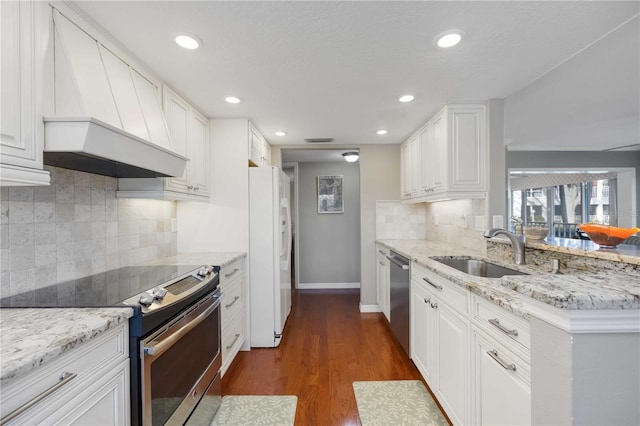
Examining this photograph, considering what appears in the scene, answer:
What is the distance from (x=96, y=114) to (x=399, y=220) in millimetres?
3315

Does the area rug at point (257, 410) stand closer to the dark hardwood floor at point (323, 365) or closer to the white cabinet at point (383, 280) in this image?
the dark hardwood floor at point (323, 365)

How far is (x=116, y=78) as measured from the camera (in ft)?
4.92

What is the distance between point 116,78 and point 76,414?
1553 mm

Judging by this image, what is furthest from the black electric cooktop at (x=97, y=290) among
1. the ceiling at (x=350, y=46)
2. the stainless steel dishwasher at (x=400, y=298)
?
the stainless steel dishwasher at (x=400, y=298)

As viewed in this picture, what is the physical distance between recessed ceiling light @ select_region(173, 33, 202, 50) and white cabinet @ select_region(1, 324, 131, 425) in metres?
1.44

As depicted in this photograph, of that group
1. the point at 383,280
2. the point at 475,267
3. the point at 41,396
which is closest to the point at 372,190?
the point at 383,280

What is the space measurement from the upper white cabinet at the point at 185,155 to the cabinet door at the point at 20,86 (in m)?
0.85

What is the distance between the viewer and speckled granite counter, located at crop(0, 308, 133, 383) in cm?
70

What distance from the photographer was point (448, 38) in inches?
58.8

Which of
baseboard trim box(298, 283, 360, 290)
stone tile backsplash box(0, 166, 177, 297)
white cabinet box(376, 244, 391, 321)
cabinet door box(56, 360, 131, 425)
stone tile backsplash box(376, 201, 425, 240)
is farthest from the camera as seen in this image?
baseboard trim box(298, 283, 360, 290)

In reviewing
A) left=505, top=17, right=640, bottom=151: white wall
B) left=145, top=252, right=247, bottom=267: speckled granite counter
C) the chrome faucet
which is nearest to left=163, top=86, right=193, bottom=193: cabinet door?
left=145, top=252, right=247, bottom=267: speckled granite counter

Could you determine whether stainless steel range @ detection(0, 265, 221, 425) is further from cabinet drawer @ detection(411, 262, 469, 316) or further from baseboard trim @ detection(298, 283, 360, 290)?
baseboard trim @ detection(298, 283, 360, 290)

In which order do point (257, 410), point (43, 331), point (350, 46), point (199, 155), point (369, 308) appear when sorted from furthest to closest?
point (369, 308) → point (199, 155) → point (257, 410) → point (350, 46) → point (43, 331)

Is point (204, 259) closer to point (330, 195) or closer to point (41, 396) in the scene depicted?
point (41, 396)
